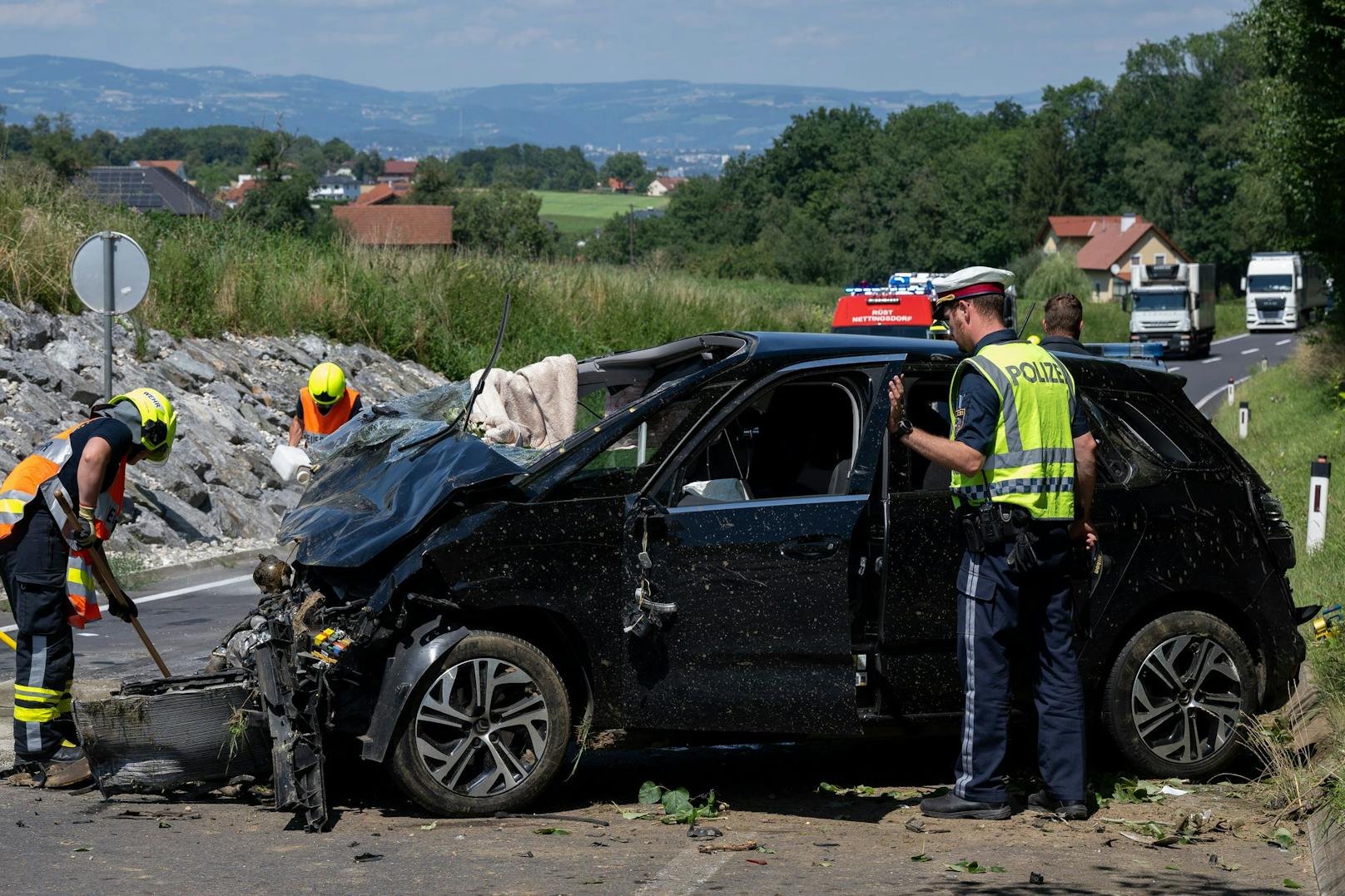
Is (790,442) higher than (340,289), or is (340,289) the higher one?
(340,289)

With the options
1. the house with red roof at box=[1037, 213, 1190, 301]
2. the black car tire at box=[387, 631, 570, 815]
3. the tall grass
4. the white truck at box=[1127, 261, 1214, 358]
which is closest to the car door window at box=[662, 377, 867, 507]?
the black car tire at box=[387, 631, 570, 815]

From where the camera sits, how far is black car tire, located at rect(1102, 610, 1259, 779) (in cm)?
636

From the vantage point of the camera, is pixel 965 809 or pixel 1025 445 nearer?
pixel 1025 445

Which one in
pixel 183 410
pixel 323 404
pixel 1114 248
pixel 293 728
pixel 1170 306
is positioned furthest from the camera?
pixel 1114 248

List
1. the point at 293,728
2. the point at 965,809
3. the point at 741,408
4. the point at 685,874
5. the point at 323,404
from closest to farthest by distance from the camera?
the point at 685,874 → the point at 293,728 → the point at 965,809 → the point at 741,408 → the point at 323,404

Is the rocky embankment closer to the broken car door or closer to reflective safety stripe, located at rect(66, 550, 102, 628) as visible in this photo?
reflective safety stripe, located at rect(66, 550, 102, 628)

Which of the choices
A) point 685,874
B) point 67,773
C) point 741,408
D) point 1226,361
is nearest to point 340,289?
point 67,773

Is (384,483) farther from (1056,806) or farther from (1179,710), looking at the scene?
(1179,710)

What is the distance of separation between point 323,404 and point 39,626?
13.7 ft

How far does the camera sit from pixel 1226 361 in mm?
54969

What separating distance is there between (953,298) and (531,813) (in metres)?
2.61

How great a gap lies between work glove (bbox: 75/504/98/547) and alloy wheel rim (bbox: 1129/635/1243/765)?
4510mm

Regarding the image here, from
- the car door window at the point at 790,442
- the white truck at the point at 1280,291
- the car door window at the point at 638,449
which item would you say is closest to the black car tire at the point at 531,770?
the car door window at the point at 638,449

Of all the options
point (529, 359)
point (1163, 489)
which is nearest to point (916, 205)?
point (529, 359)
